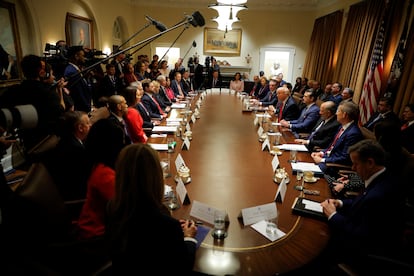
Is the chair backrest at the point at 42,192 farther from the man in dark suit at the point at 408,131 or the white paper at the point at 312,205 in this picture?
the man in dark suit at the point at 408,131

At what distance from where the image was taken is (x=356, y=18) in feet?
21.0

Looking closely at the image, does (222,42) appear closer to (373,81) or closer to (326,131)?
(373,81)

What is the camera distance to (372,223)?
4.91 feet

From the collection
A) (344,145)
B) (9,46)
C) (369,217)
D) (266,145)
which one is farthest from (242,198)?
(9,46)

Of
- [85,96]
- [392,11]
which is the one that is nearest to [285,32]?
[392,11]

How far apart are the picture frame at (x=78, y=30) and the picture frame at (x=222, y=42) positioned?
188 inches

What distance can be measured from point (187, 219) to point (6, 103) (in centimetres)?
212

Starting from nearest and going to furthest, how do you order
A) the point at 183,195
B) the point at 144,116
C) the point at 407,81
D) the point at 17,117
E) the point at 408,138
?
the point at 17,117 → the point at 183,195 → the point at 408,138 → the point at 144,116 → the point at 407,81

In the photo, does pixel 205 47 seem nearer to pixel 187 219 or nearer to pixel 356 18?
pixel 356 18

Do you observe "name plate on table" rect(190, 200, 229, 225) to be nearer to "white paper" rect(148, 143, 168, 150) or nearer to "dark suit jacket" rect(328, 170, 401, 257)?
"dark suit jacket" rect(328, 170, 401, 257)

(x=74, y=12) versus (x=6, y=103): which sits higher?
(x=74, y=12)

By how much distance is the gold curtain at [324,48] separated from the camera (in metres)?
7.61

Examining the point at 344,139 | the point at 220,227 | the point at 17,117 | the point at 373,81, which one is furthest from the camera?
the point at 373,81

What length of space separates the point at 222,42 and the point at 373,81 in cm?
642
